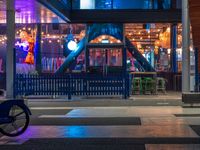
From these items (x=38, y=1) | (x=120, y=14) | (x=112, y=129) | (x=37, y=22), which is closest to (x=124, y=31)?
(x=120, y=14)

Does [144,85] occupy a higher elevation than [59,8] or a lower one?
lower

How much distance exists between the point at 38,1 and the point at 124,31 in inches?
418

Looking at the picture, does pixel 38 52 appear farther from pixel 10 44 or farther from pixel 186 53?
pixel 186 53

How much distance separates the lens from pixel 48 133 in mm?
12828

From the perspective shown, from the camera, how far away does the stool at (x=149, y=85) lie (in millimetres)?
26359

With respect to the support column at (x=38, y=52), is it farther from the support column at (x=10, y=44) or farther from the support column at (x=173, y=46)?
the support column at (x=10, y=44)

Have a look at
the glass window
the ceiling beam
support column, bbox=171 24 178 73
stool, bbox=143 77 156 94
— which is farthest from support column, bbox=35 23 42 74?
support column, bbox=171 24 178 73

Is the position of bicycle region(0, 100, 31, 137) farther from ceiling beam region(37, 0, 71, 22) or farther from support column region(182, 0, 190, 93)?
ceiling beam region(37, 0, 71, 22)

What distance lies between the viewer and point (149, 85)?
86.8ft

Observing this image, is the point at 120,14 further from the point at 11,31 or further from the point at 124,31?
the point at 11,31

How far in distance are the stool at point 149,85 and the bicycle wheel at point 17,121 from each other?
14.2m

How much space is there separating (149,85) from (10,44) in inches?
325

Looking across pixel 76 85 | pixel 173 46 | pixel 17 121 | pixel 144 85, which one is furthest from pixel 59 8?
pixel 17 121

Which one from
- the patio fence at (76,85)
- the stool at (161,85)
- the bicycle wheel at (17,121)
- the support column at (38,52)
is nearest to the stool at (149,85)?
the stool at (161,85)
